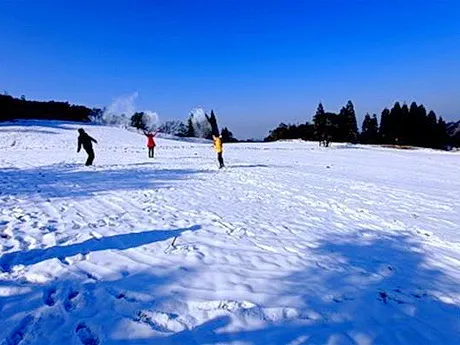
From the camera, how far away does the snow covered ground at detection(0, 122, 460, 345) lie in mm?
3945

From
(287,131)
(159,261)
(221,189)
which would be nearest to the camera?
(159,261)

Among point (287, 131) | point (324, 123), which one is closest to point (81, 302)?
point (324, 123)

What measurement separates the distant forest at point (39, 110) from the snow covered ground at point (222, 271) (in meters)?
72.8

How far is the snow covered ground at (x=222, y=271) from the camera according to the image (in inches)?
155

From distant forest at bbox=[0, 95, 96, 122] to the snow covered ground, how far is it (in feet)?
239

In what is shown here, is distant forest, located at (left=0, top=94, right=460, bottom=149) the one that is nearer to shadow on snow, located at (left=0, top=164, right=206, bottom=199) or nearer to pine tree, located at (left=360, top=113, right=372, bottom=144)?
pine tree, located at (left=360, top=113, right=372, bottom=144)

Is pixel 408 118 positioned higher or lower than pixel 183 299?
higher

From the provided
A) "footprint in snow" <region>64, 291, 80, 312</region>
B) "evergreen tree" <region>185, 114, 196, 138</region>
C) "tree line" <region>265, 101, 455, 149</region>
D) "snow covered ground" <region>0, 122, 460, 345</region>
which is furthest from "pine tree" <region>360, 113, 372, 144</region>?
"footprint in snow" <region>64, 291, 80, 312</region>

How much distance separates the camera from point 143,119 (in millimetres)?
86188

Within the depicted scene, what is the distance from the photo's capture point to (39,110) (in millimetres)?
83625

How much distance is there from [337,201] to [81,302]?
860 cm

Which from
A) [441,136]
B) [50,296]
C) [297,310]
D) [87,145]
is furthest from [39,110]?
[441,136]

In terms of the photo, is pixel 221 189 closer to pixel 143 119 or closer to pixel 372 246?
pixel 372 246

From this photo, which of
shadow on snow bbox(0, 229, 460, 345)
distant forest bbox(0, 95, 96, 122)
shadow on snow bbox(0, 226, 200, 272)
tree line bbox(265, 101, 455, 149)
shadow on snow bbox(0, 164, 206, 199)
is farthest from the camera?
tree line bbox(265, 101, 455, 149)
